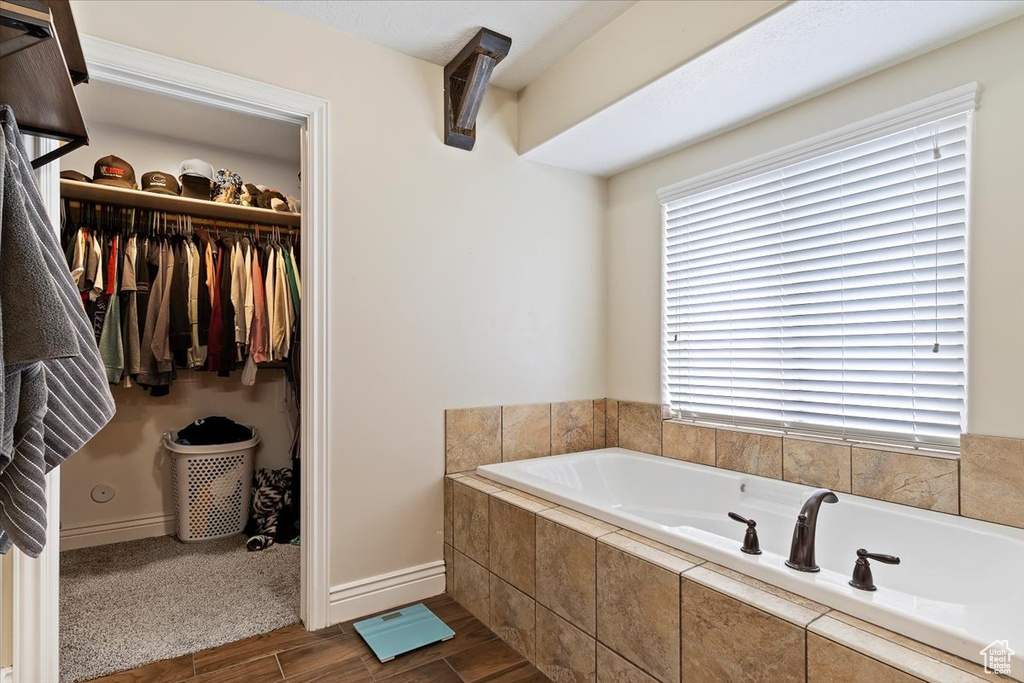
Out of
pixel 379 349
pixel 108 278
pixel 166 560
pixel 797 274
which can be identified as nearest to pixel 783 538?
pixel 797 274

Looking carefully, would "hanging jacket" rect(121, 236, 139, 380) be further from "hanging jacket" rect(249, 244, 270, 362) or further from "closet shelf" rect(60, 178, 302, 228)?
"hanging jacket" rect(249, 244, 270, 362)

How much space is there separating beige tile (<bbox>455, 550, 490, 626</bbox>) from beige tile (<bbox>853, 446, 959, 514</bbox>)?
1.45m

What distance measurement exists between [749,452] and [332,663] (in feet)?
6.04

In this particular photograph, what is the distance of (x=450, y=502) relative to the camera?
7.68 feet

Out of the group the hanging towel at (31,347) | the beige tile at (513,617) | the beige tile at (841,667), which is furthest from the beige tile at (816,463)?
the hanging towel at (31,347)

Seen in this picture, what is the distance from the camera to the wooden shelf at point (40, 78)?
3.08 ft

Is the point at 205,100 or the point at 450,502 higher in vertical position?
the point at 205,100

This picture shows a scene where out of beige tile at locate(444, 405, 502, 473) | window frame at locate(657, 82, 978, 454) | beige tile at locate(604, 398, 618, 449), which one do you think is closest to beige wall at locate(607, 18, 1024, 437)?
window frame at locate(657, 82, 978, 454)

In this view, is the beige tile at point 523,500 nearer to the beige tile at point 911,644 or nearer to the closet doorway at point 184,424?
the closet doorway at point 184,424

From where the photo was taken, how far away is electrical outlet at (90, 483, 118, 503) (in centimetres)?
290

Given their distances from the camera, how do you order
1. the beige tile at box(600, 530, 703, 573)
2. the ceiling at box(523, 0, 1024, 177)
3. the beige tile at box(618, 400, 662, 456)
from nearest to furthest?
the beige tile at box(600, 530, 703, 573) → the ceiling at box(523, 0, 1024, 177) → the beige tile at box(618, 400, 662, 456)

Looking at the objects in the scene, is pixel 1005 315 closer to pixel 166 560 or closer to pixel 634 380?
pixel 634 380

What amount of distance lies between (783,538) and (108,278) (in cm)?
329

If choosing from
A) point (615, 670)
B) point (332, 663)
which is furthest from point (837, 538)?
point (332, 663)
